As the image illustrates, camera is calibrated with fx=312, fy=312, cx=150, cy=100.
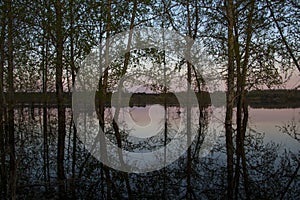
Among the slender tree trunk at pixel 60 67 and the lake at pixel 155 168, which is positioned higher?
the slender tree trunk at pixel 60 67

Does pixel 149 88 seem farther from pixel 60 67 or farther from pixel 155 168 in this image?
pixel 155 168

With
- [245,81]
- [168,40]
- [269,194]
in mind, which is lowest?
[269,194]

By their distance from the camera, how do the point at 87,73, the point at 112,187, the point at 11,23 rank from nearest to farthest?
1. the point at 112,187
2. the point at 11,23
3. the point at 87,73

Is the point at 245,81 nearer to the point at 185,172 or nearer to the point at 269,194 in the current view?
the point at 185,172

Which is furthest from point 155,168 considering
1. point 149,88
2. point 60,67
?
point 149,88

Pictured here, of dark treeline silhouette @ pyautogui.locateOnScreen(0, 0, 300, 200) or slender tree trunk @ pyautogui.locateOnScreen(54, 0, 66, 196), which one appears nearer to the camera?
dark treeline silhouette @ pyautogui.locateOnScreen(0, 0, 300, 200)

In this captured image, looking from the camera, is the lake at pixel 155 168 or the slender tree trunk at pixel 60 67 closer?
the lake at pixel 155 168

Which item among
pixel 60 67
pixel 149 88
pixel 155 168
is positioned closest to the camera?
pixel 155 168

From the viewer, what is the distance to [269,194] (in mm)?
5137

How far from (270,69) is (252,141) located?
13.6 ft

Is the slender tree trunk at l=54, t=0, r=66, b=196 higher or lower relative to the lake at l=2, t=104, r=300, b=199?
higher

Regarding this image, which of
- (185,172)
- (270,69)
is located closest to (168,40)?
(270,69)

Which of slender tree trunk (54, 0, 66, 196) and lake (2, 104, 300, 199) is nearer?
lake (2, 104, 300, 199)

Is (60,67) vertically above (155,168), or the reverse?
(60,67)
